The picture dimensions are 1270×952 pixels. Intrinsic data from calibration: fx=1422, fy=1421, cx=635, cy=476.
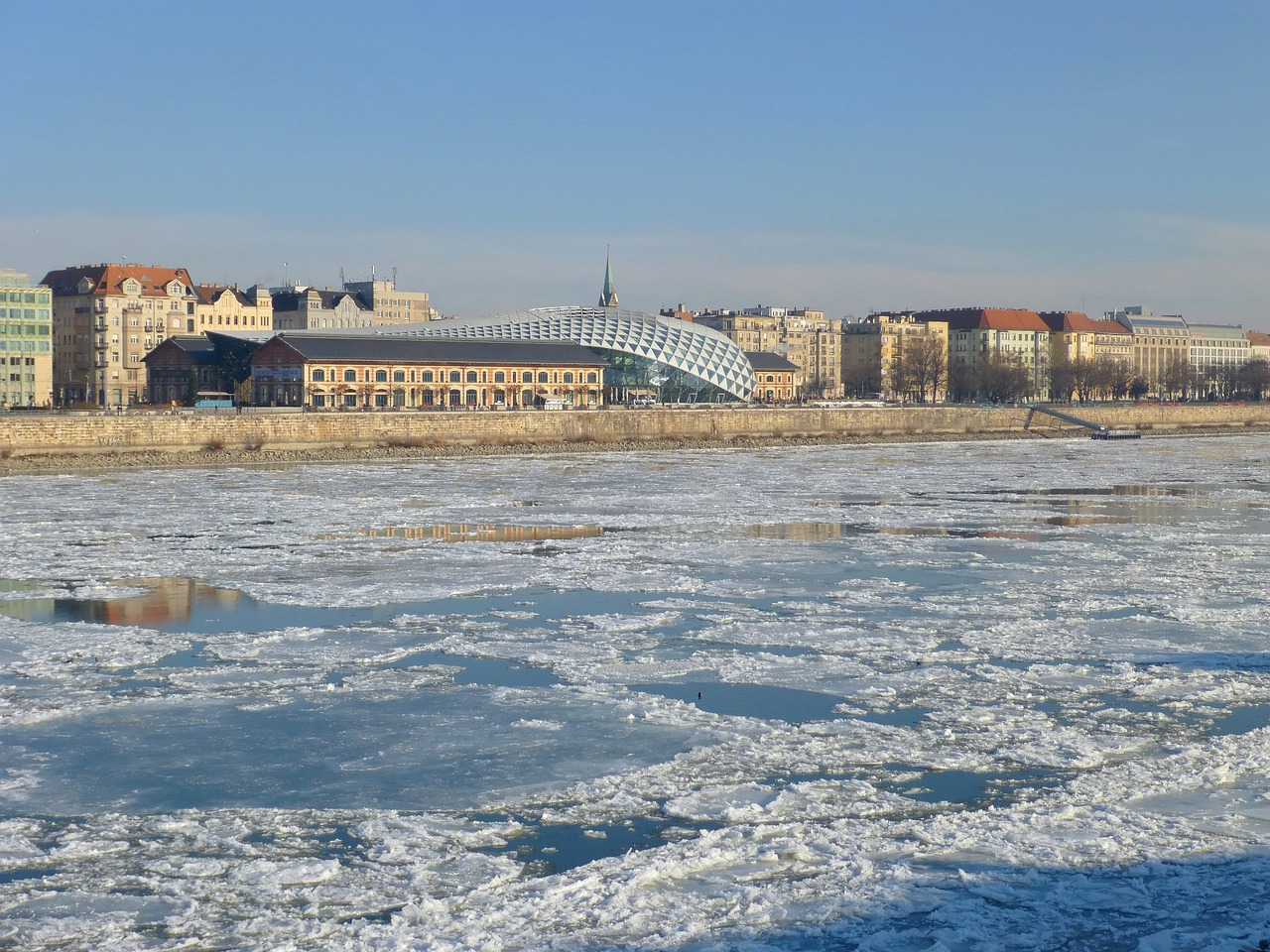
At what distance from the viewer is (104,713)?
36.3ft

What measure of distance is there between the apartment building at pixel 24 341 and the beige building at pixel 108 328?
17.7m

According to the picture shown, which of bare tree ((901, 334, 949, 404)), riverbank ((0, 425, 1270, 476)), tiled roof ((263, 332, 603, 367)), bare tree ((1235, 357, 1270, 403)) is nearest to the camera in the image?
riverbank ((0, 425, 1270, 476))

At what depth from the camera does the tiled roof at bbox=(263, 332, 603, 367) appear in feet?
265

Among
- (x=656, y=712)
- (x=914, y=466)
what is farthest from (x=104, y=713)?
(x=914, y=466)

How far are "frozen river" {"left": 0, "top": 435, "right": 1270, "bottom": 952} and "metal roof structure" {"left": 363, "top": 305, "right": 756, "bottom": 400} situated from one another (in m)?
76.9

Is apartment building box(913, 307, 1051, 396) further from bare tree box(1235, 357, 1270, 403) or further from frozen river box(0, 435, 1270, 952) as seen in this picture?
frozen river box(0, 435, 1270, 952)

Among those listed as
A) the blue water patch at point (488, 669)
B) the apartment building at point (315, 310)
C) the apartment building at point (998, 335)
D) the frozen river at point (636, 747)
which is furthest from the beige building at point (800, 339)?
the blue water patch at point (488, 669)

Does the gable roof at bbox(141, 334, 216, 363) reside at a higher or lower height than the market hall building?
higher

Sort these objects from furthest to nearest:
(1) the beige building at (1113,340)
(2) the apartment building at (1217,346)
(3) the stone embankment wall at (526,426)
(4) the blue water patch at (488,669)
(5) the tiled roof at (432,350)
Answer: (2) the apartment building at (1217,346), (1) the beige building at (1113,340), (5) the tiled roof at (432,350), (3) the stone embankment wall at (526,426), (4) the blue water patch at (488,669)

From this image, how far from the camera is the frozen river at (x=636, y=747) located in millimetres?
7133

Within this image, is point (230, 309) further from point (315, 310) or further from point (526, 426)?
point (526, 426)

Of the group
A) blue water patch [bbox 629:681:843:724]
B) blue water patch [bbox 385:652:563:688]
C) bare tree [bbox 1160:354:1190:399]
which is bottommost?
blue water patch [bbox 629:681:843:724]

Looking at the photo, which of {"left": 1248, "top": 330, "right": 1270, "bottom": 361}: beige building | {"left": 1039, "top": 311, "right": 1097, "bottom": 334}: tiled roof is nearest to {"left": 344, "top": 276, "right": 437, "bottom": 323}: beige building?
{"left": 1039, "top": 311, "right": 1097, "bottom": 334}: tiled roof

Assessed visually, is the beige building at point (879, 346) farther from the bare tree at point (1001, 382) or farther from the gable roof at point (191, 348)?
the gable roof at point (191, 348)
